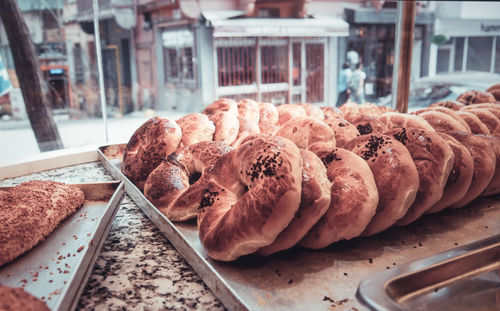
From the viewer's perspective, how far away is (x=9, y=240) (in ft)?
4.20

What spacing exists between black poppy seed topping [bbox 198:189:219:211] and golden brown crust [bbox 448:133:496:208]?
1.10 m

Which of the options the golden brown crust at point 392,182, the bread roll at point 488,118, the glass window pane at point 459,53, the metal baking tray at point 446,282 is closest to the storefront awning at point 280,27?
the glass window pane at point 459,53

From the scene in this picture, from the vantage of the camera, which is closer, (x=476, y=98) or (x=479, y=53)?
(x=476, y=98)

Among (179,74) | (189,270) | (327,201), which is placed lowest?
(189,270)

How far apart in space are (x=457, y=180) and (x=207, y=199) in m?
1.04

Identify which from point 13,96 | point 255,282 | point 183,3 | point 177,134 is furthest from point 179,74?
point 255,282

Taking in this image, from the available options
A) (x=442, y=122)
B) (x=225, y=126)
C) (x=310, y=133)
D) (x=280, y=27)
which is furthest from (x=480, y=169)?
(x=280, y=27)

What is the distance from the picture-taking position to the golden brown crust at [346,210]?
1.27 m

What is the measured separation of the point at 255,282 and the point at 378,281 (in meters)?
0.36

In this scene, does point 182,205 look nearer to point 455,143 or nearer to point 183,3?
point 455,143

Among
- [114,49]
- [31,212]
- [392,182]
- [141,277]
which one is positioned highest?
[114,49]

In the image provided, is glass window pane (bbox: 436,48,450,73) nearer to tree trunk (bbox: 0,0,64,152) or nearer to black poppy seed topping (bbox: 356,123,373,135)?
black poppy seed topping (bbox: 356,123,373,135)

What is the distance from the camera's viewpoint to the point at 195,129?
2.10 m

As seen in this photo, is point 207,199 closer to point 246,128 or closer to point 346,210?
point 346,210
